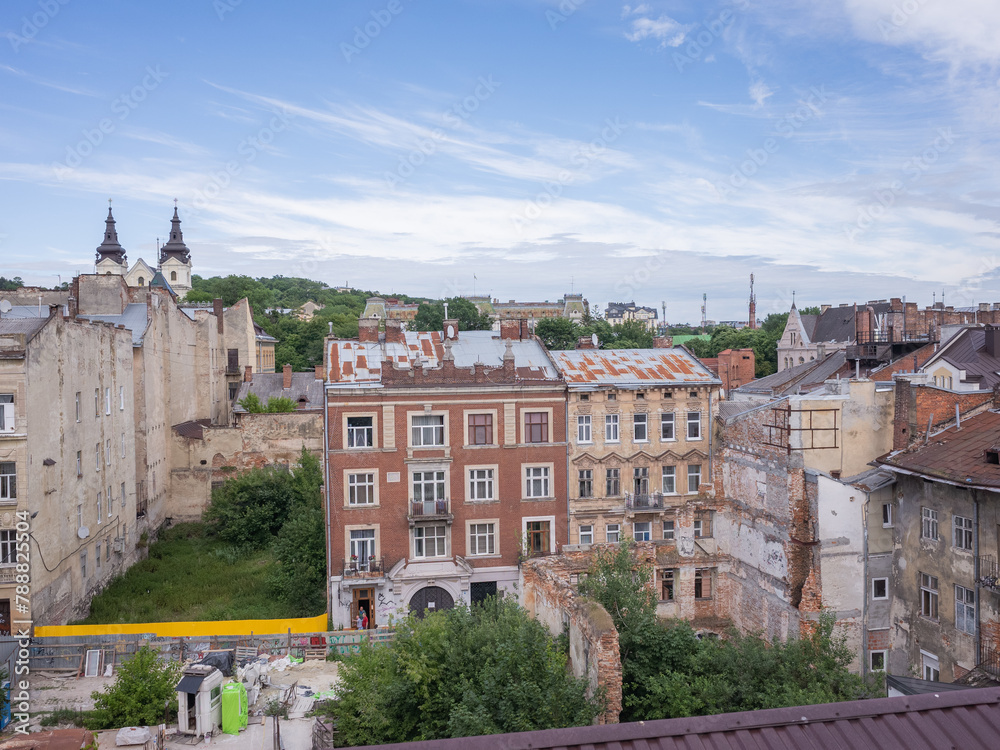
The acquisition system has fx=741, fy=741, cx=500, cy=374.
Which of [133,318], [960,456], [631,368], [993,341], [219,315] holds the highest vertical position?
[219,315]

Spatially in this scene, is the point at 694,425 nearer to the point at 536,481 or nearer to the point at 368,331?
the point at 536,481

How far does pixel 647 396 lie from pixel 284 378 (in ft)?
115

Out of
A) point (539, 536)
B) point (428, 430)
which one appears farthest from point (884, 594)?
point (428, 430)

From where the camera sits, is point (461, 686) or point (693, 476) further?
point (693, 476)

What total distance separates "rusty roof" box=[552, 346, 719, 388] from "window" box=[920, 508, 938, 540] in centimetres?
1185

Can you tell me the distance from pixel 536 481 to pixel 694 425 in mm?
7643

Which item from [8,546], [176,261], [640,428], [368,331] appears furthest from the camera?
[176,261]

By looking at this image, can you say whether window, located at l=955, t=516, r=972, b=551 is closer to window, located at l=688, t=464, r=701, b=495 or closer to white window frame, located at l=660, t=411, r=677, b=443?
window, located at l=688, t=464, r=701, b=495

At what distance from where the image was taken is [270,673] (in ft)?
80.4

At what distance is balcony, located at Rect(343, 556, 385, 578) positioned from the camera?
1211 inches

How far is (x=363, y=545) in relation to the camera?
3138 cm

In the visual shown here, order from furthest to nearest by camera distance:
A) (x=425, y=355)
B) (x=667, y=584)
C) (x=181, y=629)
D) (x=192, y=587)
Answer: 1. (x=425, y=355)
2. (x=192, y=587)
3. (x=667, y=584)
4. (x=181, y=629)

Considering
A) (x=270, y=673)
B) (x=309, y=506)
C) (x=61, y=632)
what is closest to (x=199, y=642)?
(x=270, y=673)

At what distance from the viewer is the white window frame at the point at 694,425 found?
110 feet
